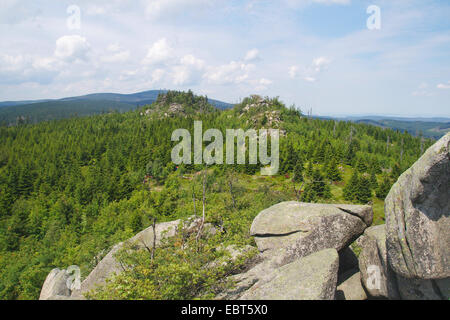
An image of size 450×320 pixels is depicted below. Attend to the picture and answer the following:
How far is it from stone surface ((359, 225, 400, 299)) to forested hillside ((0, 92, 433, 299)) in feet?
28.1

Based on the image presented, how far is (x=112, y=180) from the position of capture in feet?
295

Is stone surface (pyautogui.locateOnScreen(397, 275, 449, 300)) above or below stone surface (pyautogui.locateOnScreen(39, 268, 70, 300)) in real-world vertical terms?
above

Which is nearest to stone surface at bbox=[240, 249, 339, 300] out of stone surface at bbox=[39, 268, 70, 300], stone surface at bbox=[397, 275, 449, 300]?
stone surface at bbox=[397, 275, 449, 300]

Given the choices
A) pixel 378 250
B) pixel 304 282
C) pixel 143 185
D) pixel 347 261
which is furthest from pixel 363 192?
pixel 143 185

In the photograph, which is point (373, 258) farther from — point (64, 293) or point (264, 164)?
point (264, 164)

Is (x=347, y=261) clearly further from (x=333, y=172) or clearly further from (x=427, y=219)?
(x=333, y=172)

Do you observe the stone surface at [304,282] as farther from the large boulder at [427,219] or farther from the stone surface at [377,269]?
the large boulder at [427,219]

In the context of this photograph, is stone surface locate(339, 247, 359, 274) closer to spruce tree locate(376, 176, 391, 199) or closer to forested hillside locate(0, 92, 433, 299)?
forested hillside locate(0, 92, 433, 299)

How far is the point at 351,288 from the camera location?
14.3 m

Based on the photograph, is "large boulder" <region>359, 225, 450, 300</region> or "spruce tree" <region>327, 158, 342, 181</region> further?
"spruce tree" <region>327, 158, 342, 181</region>

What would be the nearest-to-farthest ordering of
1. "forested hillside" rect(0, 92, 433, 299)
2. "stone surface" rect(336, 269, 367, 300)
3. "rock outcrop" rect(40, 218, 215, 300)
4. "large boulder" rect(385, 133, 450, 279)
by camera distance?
"large boulder" rect(385, 133, 450, 279) → "stone surface" rect(336, 269, 367, 300) → "rock outcrop" rect(40, 218, 215, 300) → "forested hillside" rect(0, 92, 433, 299)

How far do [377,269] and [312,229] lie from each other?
393cm

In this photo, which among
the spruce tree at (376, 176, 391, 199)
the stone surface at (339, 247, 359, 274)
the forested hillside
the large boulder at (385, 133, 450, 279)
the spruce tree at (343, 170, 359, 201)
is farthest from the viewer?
the spruce tree at (376, 176, 391, 199)

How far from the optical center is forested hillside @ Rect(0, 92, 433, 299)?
43781 millimetres
